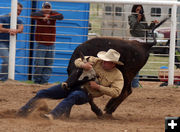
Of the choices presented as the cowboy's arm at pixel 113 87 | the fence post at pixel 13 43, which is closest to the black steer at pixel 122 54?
the cowboy's arm at pixel 113 87

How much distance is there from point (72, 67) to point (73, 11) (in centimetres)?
390

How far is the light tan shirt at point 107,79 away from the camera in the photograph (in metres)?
5.73

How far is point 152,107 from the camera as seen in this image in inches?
291

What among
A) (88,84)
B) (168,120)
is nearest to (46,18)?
(88,84)

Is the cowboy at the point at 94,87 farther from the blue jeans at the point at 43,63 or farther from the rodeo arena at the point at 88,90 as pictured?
the blue jeans at the point at 43,63

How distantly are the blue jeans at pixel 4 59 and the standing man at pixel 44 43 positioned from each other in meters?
0.63

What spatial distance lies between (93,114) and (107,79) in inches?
36.2

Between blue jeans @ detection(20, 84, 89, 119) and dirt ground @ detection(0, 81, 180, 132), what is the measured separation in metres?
0.12

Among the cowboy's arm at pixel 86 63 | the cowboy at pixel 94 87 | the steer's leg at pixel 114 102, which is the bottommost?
the steer's leg at pixel 114 102

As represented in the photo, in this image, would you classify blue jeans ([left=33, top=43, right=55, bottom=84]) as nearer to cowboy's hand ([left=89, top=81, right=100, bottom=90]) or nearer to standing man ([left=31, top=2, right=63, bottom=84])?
standing man ([left=31, top=2, right=63, bottom=84])

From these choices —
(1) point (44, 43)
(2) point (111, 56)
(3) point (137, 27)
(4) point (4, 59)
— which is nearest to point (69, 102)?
(2) point (111, 56)

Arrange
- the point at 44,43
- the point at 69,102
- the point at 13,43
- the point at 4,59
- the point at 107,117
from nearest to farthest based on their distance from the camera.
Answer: the point at 69,102 < the point at 107,117 < the point at 13,43 < the point at 4,59 < the point at 44,43

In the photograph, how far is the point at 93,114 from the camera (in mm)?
6527

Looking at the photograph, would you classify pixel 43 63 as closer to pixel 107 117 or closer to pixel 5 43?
pixel 5 43
